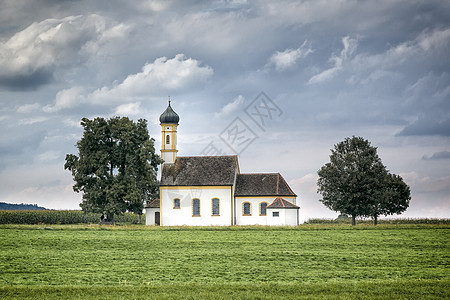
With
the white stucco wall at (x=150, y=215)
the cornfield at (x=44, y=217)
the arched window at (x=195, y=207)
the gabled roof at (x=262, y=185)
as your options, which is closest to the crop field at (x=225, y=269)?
the gabled roof at (x=262, y=185)

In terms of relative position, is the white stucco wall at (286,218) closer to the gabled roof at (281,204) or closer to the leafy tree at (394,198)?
the gabled roof at (281,204)

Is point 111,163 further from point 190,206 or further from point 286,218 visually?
point 286,218

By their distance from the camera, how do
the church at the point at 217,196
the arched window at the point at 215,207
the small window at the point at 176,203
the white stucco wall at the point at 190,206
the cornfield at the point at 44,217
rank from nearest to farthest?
the church at the point at 217,196, the white stucco wall at the point at 190,206, the arched window at the point at 215,207, the small window at the point at 176,203, the cornfield at the point at 44,217

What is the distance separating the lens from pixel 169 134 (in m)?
62.8

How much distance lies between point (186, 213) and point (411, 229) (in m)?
24.6

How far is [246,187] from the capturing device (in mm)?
59281

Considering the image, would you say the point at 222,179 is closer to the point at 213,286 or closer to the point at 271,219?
the point at 271,219

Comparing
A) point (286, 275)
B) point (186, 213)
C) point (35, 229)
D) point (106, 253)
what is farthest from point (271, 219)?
point (286, 275)

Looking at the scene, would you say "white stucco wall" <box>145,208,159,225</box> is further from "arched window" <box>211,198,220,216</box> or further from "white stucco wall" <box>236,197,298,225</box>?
"white stucco wall" <box>236,197,298,225</box>

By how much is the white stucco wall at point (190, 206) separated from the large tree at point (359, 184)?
1165cm

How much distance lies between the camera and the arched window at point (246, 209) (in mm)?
58125

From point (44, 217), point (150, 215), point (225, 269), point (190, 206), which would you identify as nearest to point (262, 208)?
point (190, 206)

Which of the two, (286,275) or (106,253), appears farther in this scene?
(106,253)

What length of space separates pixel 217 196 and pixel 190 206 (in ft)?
11.2
